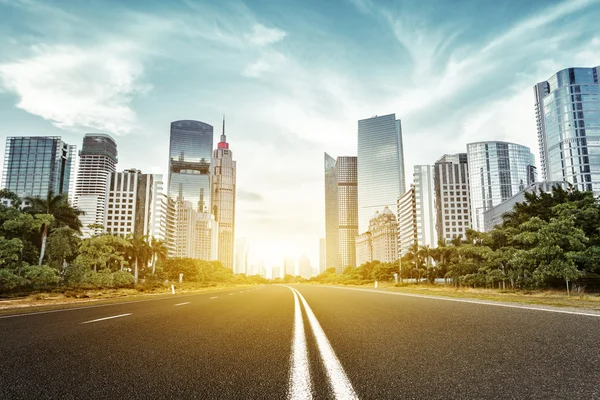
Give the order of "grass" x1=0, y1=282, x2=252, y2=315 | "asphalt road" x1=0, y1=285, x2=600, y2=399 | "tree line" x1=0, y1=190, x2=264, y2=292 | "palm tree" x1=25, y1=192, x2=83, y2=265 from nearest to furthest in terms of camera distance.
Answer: "asphalt road" x1=0, y1=285, x2=600, y2=399 < "grass" x1=0, y1=282, x2=252, y2=315 < "tree line" x1=0, y1=190, x2=264, y2=292 < "palm tree" x1=25, y1=192, x2=83, y2=265

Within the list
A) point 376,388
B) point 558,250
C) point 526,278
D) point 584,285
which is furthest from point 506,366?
point 584,285

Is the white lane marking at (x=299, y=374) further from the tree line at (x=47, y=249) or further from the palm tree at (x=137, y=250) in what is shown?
the palm tree at (x=137, y=250)

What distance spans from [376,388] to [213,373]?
1428 millimetres

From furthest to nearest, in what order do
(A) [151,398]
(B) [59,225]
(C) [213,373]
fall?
(B) [59,225], (C) [213,373], (A) [151,398]

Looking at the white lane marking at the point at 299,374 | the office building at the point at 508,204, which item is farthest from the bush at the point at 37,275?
the office building at the point at 508,204

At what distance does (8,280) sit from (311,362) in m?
33.6

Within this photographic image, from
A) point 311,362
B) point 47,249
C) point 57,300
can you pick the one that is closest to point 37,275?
point 47,249

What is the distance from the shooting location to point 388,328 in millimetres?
6371

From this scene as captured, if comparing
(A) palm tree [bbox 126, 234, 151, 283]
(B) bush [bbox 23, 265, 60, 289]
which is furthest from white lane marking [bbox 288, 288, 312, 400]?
(A) palm tree [bbox 126, 234, 151, 283]

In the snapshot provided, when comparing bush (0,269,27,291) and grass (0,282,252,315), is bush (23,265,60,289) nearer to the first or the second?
bush (0,269,27,291)

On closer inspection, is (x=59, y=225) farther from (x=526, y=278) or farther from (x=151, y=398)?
(x=151, y=398)

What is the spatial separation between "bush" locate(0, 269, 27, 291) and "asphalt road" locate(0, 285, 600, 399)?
2806 centimetres

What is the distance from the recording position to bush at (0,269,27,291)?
28859mm

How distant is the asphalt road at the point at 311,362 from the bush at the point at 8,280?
28.1 metres
